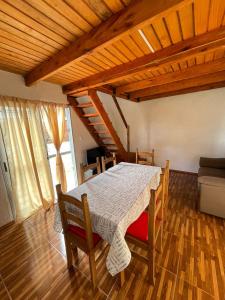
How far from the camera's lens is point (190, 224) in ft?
6.71

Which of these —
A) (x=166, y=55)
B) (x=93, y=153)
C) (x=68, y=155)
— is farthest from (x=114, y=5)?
(x=93, y=153)

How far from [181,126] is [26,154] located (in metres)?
3.68

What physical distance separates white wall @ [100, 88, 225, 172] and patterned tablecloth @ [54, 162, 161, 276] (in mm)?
2131

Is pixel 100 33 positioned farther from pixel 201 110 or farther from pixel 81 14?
pixel 201 110

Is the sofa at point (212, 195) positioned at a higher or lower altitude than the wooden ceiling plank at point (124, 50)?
lower

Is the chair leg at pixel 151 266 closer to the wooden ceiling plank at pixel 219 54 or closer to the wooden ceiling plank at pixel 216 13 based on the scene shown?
the wooden ceiling plank at pixel 216 13

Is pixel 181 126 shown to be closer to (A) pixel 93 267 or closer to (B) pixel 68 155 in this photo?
(B) pixel 68 155

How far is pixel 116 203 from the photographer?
→ 52.3 inches

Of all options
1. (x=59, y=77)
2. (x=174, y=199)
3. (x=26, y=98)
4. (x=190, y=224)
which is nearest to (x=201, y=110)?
(x=174, y=199)

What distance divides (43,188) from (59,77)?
79.9 inches

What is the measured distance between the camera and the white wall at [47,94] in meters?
2.06

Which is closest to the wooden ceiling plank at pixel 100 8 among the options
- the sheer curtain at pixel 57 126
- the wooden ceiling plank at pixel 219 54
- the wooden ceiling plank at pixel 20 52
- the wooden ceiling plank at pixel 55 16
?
the wooden ceiling plank at pixel 55 16

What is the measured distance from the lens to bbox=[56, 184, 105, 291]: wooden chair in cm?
112

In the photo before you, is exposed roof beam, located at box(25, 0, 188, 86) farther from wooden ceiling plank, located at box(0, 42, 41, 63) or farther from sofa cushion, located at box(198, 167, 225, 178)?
sofa cushion, located at box(198, 167, 225, 178)
